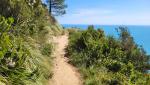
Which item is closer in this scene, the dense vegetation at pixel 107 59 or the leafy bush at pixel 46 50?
the dense vegetation at pixel 107 59

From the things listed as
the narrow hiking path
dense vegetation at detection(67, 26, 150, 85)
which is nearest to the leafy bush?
the narrow hiking path

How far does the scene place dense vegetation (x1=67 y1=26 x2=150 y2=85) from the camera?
1567 centimetres

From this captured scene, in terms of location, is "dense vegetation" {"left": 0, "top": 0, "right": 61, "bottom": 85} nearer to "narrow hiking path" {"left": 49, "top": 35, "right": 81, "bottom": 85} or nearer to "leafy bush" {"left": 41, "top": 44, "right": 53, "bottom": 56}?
"leafy bush" {"left": 41, "top": 44, "right": 53, "bottom": 56}

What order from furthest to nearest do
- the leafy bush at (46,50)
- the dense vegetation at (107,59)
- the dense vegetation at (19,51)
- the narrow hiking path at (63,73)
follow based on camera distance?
the leafy bush at (46,50), the dense vegetation at (107,59), the narrow hiking path at (63,73), the dense vegetation at (19,51)

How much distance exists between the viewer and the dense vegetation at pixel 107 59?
15.7 meters

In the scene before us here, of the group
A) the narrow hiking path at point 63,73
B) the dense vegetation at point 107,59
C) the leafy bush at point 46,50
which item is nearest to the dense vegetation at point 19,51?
the leafy bush at point 46,50

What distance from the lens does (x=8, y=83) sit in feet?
36.7

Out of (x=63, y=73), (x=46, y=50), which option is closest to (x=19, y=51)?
(x=63, y=73)

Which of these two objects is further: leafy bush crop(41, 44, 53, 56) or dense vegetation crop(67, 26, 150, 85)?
leafy bush crop(41, 44, 53, 56)

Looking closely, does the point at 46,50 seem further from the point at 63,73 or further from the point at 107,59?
the point at 107,59

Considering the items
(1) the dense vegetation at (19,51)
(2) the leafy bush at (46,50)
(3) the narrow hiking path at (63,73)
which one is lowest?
(3) the narrow hiking path at (63,73)

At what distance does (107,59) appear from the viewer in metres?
20.0

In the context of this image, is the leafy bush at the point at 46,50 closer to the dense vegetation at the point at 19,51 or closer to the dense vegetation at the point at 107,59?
the dense vegetation at the point at 19,51

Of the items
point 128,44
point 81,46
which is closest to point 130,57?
point 128,44
